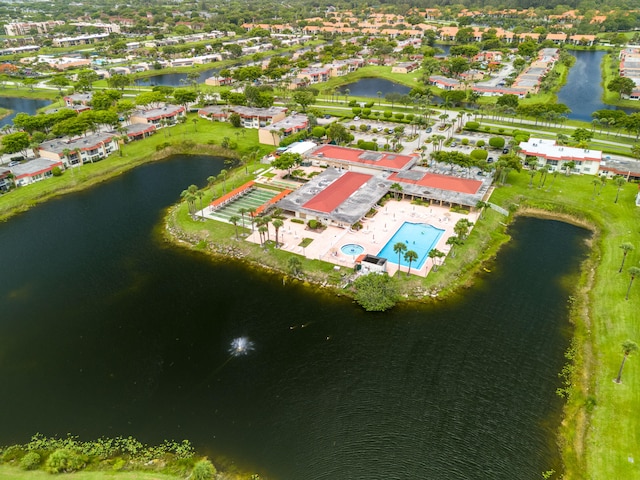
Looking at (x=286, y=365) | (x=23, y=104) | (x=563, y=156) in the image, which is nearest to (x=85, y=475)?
(x=286, y=365)

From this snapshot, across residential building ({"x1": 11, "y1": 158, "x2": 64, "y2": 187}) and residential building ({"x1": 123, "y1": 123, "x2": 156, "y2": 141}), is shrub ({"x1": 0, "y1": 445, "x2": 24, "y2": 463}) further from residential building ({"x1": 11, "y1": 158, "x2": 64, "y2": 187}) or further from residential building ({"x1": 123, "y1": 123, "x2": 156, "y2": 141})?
residential building ({"x1": 123, "y1": 123, "x2": 156, "y2": 141})

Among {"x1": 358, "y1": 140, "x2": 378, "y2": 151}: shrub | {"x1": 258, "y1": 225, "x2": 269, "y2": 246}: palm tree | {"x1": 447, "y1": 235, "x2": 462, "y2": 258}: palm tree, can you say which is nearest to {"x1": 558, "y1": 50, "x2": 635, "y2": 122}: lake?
{"x1": 358, "y1": 140, "x2": 378, "y2": 151}: shrub

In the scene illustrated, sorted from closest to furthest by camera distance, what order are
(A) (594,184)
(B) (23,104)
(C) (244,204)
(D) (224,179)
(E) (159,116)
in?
(C) (244,204), (A) (594,184), (D) (224,179), (E) (159,116), (B) (23,104)

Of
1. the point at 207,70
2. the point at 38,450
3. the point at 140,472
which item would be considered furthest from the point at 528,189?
the point at 207,70

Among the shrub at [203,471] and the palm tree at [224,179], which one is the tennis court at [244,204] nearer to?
the palm tree at [224,179]

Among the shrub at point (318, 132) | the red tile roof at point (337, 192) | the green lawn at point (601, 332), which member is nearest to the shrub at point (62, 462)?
the green lawn at point (601, 332)

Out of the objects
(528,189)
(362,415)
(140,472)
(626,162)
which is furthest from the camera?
(626,162)

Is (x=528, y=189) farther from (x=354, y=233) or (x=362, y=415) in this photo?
(x=362, y=415)

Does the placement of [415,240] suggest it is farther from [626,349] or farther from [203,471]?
[203,471]
